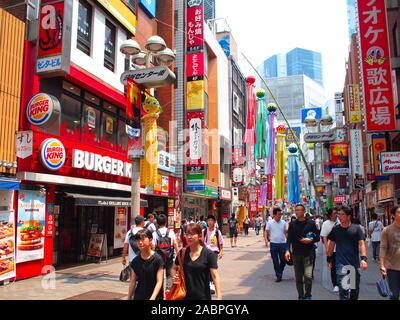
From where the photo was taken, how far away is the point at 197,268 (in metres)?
4.50

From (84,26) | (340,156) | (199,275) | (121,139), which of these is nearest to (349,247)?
(199,275)

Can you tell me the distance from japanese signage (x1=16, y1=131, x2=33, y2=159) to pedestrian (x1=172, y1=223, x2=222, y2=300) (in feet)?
27.1

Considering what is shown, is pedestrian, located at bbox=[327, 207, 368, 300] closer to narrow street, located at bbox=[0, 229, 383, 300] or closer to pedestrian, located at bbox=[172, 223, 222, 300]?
narrow street, located at bbox=[0, 229, 383, 300]

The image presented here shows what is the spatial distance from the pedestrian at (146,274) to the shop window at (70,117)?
1057 centimetres

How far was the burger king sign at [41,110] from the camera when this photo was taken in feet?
38.8

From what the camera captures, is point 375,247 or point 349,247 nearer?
point 349,247

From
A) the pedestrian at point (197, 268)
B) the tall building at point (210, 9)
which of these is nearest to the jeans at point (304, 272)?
the pedestrian at point (197, 268)

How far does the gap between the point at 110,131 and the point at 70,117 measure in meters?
2.92

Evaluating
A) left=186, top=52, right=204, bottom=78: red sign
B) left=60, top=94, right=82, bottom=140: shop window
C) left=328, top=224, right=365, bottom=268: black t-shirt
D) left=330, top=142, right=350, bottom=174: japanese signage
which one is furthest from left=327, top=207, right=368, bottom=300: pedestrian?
left=330, top=142, right=350, bottom=174: japanese signage

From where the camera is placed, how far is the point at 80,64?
47.7 feet

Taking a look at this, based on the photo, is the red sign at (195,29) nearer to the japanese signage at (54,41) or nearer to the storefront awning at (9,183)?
the japanese signage at (54,41)

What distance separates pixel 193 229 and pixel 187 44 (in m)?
22.5

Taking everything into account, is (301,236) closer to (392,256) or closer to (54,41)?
(392,256)

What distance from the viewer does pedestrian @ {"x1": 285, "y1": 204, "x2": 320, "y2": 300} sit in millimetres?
7754
